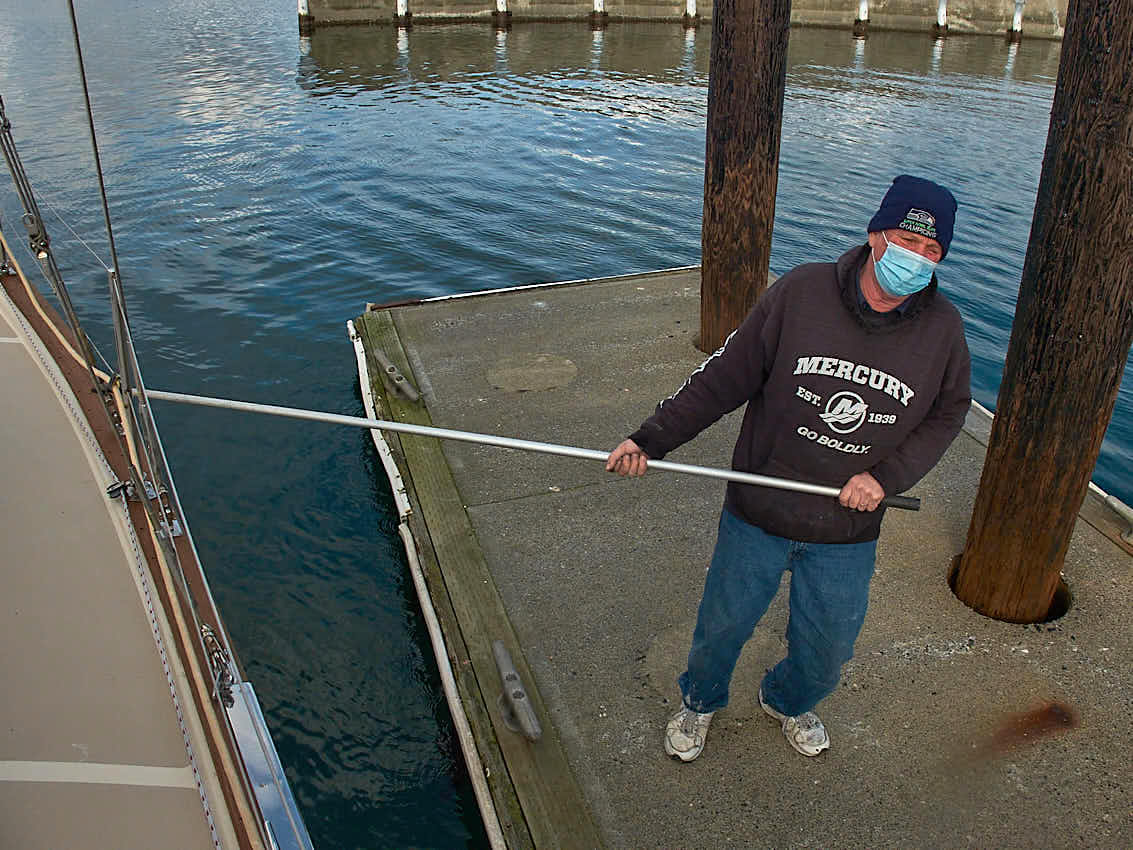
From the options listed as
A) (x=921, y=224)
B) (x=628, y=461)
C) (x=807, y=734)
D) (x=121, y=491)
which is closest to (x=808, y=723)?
(x=807, y=734)

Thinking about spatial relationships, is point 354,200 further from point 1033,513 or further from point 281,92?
point 1033,513

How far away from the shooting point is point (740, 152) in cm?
591

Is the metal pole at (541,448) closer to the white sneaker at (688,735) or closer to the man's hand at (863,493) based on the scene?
the man's hand at (863,493)

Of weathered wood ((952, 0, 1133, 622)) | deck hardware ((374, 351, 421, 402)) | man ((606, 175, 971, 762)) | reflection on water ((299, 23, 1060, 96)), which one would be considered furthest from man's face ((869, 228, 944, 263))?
reflection on water ((299, 23, 1060, 96))

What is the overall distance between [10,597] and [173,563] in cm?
86

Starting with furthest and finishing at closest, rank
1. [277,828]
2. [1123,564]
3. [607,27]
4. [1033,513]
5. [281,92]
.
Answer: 1. [607,27]
2. [281,92]
3. [1123,564]
4. [1033,513]
5. [277,828]

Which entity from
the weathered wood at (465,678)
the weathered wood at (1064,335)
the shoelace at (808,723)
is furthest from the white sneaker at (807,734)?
the weathered wood at (1064,335)

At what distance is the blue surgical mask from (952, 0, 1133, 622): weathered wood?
118cm

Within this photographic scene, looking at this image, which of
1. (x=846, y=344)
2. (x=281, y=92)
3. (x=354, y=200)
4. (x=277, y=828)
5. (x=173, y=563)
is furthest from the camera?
(x=281, y=92)

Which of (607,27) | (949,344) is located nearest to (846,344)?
(949,344)

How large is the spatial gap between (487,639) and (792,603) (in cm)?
150

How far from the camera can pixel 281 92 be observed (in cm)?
1967

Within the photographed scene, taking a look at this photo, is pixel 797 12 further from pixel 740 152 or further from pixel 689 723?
pixel 689 723

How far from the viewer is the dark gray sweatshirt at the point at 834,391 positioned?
273 cm
